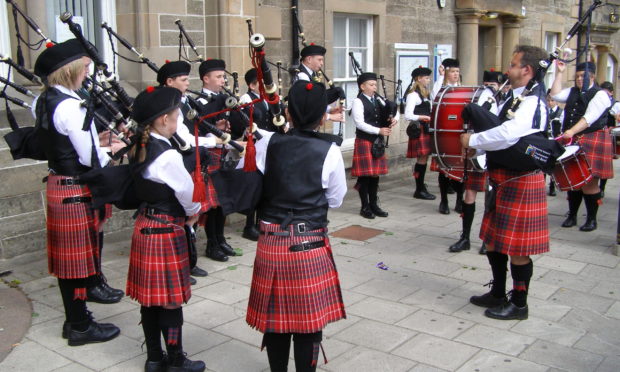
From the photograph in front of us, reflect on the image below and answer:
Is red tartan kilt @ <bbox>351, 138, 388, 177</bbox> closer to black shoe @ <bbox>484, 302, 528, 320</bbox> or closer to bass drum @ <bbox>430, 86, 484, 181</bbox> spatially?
bass drum @ <bbox>430, 86, 484, 181</bbox>

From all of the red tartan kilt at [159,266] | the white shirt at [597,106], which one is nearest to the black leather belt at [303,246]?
the red tartan kilt at [159,266]

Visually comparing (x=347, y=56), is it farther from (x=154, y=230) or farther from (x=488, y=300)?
(x=154, y=230)

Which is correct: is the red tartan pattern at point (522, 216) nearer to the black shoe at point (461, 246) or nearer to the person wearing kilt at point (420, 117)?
the black shoe at point (461, 246)

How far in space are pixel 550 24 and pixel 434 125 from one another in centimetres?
1039

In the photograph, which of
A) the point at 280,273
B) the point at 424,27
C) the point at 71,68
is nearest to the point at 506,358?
the point at 280,273

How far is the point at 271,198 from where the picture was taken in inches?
124

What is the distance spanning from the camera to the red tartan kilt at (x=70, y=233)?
4.05 m

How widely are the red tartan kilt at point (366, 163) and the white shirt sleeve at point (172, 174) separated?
4604 millimetres

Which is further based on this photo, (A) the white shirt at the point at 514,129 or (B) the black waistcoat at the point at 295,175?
(A) the white shirt at the point at 514,129

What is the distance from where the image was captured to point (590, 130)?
7320 mm

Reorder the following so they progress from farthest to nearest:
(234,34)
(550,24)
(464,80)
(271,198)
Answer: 1. (550,24)
2. (464,80)
3. (234,34)
4. (271,198)

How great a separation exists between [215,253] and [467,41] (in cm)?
811

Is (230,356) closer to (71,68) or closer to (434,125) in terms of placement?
(71,68)

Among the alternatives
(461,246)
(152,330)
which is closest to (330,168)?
(152,330)
